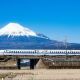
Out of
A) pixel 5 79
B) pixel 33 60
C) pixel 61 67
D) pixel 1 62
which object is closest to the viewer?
pixel 5 79

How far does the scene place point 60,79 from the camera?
3575cm

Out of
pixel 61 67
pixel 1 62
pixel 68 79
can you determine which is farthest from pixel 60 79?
pixel 1 62

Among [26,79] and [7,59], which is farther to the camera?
[7,59]

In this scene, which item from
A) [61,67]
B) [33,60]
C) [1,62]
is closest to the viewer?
[61,67]

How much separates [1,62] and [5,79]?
101 ft

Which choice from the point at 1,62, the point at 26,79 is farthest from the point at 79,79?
the point at 1,62

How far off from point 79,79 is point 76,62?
22.0 m

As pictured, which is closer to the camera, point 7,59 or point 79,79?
point 79,79

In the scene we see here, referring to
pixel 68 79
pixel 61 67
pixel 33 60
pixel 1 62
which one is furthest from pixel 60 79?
pixel 33 60

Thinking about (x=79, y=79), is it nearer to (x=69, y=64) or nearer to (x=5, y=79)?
(x=5, y=79)

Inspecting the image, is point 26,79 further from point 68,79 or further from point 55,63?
point 55,63

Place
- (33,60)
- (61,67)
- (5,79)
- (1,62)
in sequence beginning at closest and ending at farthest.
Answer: (5,79) → (61,67) → (1,62) → (33,60)

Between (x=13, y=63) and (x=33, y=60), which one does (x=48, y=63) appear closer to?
(x=13, y=63)

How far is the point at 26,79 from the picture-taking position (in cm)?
3534
